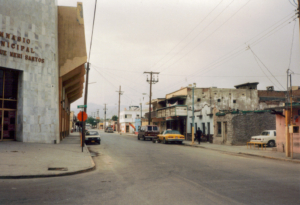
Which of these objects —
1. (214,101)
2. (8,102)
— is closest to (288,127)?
(8,102)

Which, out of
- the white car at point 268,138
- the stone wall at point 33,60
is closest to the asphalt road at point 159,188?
the stone wall at point 33,60

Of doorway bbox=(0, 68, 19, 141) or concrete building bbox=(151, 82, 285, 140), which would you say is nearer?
doorway bbox=(0, 68, 19, 141)

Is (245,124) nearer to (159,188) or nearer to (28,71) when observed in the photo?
(28,71)

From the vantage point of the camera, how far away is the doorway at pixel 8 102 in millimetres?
19830

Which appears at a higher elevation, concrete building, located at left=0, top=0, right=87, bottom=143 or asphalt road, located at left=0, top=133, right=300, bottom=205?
concrete building, located at left=0, top=0, right=87, bottom=143

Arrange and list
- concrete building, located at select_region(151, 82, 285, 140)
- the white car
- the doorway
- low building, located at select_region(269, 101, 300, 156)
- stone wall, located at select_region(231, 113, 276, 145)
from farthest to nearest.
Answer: concrete building, located at select_region(151, 82, 285, 140) → stone wall, located at select_region(231, 113, 276, 145) → the white car → the doorway → low building, located at select_region(269, 101, 300, 156)

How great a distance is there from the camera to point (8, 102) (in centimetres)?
2025

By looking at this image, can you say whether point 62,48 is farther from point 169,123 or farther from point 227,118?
point 169,123

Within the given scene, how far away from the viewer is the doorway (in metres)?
19.8

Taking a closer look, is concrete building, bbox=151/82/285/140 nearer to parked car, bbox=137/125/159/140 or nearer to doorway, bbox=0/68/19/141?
parked car, bbox=137/125/159/140

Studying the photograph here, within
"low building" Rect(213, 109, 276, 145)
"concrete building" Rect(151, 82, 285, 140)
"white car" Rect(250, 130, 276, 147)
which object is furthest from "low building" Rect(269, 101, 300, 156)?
"concrete building" Rect(151, 82, 285, 140)

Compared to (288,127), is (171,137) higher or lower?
lower

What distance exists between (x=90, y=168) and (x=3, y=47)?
11933 millimetres

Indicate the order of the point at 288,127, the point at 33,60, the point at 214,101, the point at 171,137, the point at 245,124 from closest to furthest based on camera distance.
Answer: the point at 288,127 < the point at 33,60 < the point at 245,124 < the point at 171,137 < the point at 214,101
